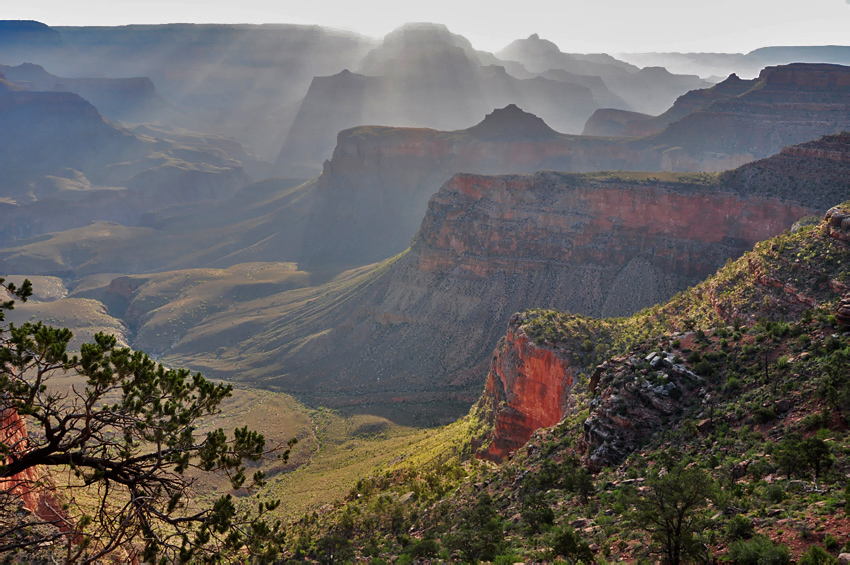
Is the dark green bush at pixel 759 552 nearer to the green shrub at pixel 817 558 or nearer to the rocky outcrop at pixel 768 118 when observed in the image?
the green shrub at pixel 817 558

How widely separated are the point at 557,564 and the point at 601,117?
16961 centimetres

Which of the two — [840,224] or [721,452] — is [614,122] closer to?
[840,224]

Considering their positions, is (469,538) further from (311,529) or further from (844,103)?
(844,103)

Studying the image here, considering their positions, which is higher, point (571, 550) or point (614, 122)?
point (614, 122)

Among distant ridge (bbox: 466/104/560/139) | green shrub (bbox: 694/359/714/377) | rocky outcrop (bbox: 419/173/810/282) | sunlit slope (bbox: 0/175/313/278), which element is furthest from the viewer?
sunlit slope (bbox: 0/175/313/278)

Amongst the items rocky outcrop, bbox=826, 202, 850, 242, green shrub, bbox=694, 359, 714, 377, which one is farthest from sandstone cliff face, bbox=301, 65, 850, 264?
green shrub, bbox=694, 359, 714, 377

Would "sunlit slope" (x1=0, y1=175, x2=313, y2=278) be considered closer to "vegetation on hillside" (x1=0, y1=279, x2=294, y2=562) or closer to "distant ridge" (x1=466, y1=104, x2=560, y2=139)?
"distant ridge" (x1=466, y1=104, x2=560, y2=139)

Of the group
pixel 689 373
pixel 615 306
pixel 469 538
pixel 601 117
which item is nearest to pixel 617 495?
pixel 469 538

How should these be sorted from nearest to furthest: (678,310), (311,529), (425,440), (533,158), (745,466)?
(745,466) → (311,529) → (678,310) → (425,440) → (533,158)

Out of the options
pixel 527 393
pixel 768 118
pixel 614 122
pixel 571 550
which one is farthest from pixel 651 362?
pixel 614 122

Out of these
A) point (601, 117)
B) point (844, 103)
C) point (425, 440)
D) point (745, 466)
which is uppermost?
point (601, 117)

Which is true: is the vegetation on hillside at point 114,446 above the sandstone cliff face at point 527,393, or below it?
above

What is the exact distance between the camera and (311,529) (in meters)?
28.9

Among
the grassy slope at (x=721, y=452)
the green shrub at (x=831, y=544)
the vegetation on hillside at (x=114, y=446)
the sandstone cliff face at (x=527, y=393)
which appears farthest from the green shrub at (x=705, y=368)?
the vegetation on hillside at (x=114, y=446)
